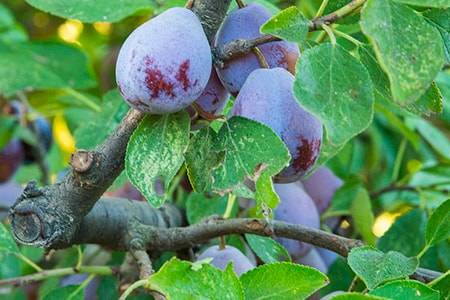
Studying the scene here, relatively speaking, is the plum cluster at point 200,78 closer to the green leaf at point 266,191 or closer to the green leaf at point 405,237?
the green leaf at point 266,191

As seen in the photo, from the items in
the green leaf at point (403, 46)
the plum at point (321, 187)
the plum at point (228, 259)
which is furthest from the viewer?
the plum at point (321, 187)

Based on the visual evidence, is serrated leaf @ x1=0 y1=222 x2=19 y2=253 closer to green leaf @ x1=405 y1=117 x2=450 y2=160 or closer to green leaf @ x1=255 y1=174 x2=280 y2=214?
green leaf @ x1=255 y1=174 x2=280 y2=214

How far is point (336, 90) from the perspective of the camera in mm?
459

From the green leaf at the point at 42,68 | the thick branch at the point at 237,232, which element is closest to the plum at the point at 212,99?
the thick branch at the point at 237,232

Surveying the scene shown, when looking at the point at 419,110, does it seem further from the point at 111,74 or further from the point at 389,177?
the point at 111,74

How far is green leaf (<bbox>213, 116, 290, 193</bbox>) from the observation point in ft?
1.63

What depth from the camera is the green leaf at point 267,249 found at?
665 mm

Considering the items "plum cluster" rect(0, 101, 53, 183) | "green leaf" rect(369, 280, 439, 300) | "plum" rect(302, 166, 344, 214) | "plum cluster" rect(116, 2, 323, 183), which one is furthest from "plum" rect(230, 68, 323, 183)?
"plum cluster" rect(0, 101, 53, 183)

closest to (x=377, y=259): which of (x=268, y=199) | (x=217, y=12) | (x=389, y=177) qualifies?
(x=268, y=199)

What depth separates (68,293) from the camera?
79 cm

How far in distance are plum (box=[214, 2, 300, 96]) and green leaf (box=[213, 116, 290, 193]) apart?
0.04m

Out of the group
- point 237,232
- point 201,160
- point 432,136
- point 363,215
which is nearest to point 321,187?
point 363,215

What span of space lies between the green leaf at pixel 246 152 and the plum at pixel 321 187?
466 mm

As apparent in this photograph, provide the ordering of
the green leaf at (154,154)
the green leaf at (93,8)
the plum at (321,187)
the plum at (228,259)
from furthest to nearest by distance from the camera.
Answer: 1. the plum at (321,187)
2. the green leaf at (93,8)
3. the plum at (228,259)
4. the green leaf at (154,154)
